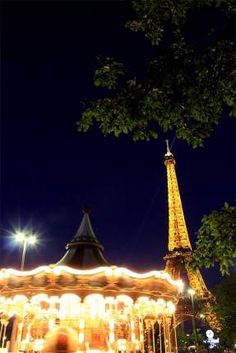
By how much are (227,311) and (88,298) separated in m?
22.7

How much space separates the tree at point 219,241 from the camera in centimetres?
557

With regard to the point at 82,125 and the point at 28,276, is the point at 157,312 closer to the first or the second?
the point at 28,276

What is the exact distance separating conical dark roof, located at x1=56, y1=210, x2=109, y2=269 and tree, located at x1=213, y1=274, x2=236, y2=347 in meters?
18.2

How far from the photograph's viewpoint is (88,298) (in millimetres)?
8180

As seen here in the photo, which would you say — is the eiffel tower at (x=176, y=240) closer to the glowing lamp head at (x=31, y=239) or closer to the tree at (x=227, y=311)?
the tree at (x=227, y=311)

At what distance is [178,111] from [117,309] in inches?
367

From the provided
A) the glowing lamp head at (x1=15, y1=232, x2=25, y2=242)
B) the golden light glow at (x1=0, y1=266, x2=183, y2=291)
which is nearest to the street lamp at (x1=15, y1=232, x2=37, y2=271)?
the glowing lamp head at (x1=15, y1=232, x2=25, y2=242)

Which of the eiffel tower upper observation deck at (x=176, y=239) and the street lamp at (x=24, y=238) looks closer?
the street lamp at (x=24, y=238)

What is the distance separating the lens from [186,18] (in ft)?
22.0

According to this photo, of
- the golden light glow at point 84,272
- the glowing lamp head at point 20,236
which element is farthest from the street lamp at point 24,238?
the golden light glow at point 84,272


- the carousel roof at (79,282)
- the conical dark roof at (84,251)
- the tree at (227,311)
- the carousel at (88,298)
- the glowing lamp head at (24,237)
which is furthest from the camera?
the tree at (227,311)

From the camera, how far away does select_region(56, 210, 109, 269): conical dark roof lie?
10070mm

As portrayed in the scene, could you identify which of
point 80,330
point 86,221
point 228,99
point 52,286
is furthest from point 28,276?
point 228,99

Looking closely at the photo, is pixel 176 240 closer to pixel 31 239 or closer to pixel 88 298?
pixel 31 239
